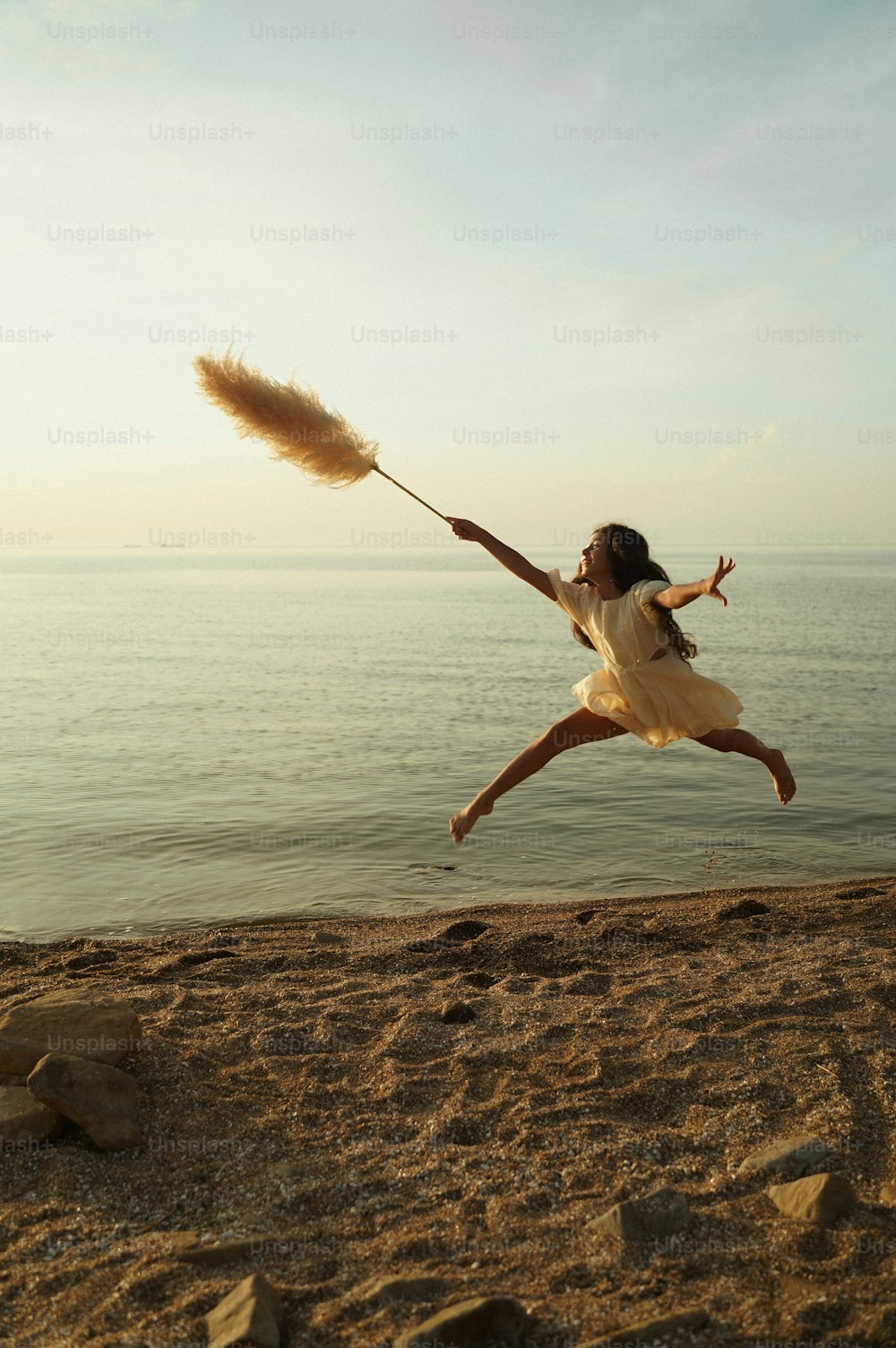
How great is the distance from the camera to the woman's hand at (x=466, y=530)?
7.07m

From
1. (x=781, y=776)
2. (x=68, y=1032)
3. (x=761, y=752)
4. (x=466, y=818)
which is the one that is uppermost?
(x=761, y=752)

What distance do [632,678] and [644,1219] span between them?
3911 millimetres

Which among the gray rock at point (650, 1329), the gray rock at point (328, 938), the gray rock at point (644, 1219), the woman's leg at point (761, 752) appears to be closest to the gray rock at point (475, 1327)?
the gray rock at point (650, 1329)

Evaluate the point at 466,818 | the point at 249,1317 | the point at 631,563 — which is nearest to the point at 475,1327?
the point at 249,1317

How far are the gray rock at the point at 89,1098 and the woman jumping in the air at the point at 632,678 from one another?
283 centimetres

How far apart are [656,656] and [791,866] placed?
16.3 ft

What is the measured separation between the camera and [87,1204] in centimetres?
448

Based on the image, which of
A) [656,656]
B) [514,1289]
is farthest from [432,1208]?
[656,656]

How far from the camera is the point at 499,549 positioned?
7.30 metres

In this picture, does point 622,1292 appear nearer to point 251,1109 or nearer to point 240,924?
point 251,1109

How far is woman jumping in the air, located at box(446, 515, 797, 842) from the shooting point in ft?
23.8

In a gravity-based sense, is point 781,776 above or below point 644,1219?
above

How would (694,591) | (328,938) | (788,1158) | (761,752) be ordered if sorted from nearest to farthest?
(788,1158) < (694,591) < (761,752) < (328,938)

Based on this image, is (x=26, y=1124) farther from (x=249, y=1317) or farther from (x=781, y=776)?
(x=781, y=776)
